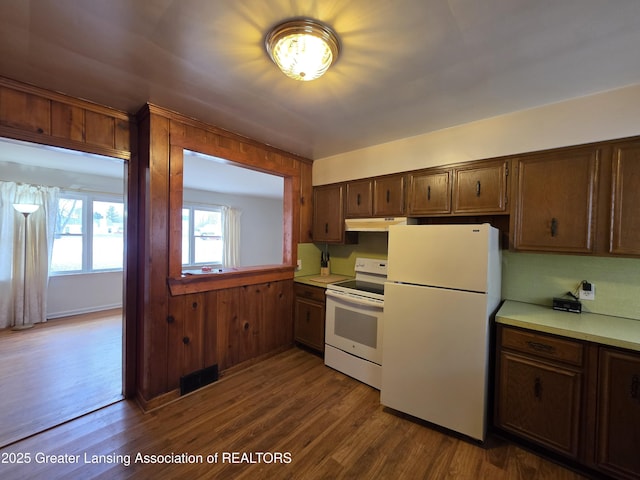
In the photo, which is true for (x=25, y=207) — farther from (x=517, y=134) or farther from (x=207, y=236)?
(x=517, y=134)

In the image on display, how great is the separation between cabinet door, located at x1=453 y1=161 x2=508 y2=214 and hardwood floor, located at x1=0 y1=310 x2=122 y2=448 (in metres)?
3.36

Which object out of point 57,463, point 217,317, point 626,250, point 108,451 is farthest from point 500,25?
point 57,463

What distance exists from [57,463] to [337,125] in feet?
9.84

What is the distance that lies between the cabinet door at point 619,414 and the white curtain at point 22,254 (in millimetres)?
6245

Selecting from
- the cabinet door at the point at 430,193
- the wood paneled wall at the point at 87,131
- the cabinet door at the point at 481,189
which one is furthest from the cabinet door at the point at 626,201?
Answer: the wood paneled wall at the point at 87,131

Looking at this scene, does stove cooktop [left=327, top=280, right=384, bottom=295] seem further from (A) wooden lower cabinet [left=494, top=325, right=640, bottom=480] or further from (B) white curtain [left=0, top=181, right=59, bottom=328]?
(B) white curtain [left=0, top=181, right=59, bottom=328]

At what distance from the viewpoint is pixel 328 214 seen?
10.6ft

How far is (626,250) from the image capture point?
163 centimetres

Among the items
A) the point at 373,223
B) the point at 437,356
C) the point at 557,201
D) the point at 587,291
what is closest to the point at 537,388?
the point at 437,356

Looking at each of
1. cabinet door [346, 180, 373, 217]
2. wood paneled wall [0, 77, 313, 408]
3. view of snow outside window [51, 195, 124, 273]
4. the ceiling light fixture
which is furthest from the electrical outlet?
view of snow outside window [51, 195, 124, 273]

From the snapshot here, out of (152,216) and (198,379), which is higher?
(152,216)

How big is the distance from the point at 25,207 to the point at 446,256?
5421mm

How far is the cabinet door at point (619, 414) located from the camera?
142 cm

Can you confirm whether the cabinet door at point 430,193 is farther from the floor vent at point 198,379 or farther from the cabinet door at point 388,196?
the floor vent at point 198,379
